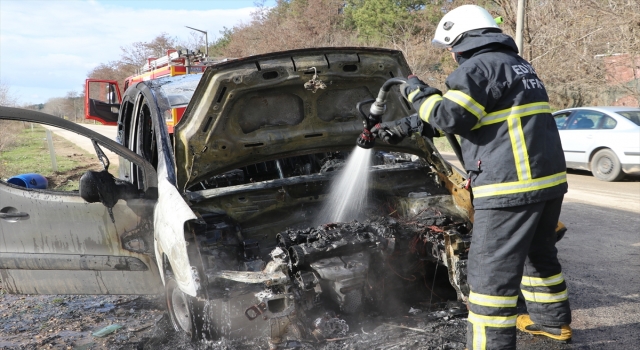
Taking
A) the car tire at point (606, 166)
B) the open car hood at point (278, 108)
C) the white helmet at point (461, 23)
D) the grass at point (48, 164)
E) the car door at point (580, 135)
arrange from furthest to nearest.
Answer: the grass at point (48, 164)
the car door at point (580, 135)
the car tire at point (606, 166)
the open car hood at point (278, 108)
the white helmet at point (461, 23)

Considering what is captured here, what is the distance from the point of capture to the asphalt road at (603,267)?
337cm

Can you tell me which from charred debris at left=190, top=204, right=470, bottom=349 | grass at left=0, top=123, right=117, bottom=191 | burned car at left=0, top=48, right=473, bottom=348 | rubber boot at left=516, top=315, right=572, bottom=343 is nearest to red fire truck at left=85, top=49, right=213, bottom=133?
grass at left=0, top=123, right=117, bottom=191

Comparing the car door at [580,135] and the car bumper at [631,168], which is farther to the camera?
the car door at [580,135]

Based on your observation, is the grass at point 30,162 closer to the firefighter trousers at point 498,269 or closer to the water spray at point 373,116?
the water spray at point 373,116

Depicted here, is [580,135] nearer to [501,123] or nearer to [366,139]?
[366,139]

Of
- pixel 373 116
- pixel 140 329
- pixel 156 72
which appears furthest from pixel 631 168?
pixel 156 72

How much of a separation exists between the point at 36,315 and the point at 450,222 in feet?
10.9

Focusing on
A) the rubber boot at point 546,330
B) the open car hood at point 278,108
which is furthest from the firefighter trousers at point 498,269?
the open car hood at point 278,108

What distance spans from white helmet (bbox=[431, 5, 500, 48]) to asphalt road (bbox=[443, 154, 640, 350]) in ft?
6.30

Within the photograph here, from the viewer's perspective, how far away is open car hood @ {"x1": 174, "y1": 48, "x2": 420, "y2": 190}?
132 inches

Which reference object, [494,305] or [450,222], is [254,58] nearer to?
[450,222]

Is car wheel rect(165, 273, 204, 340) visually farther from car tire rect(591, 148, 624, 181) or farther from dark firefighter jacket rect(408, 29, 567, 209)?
car tire rect(591, 148, 624, 181)

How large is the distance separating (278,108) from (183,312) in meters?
1.51

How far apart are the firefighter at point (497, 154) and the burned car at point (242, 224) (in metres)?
0.43
